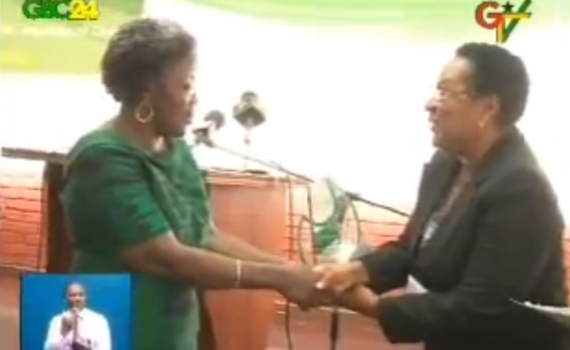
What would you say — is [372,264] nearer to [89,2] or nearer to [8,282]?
[89,2]

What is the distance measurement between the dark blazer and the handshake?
209 mm

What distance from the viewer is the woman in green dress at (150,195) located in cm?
210

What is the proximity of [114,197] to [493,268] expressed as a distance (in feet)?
2.25

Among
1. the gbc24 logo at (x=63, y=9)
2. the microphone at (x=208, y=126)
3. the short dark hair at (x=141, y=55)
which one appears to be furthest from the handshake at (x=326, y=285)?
the gbc24 logo at (x=63, y=9)

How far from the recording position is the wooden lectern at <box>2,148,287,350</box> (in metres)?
3.16

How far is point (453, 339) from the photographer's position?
2.16m

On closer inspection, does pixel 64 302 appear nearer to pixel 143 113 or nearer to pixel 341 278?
pixel 143 113

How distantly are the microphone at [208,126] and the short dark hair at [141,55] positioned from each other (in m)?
1.05

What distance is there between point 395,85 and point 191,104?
4.16 ft

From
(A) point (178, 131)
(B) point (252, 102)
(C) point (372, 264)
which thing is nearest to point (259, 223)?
(B) point (252, 102)

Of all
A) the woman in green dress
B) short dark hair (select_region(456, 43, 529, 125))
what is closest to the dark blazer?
short dark hair (select_region(456, 43, 529, 125))

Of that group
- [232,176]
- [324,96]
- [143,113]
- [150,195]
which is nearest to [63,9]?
[232,176]

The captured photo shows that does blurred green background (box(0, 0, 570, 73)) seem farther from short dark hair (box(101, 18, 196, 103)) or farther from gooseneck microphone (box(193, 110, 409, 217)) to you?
short dark hair (box(101, 18, 196, 103))

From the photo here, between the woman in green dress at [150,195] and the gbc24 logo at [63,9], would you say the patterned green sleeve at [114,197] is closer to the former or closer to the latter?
the woman in green dress at [150,195]
